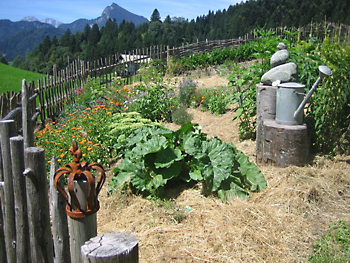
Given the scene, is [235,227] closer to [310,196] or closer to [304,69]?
[310,196]

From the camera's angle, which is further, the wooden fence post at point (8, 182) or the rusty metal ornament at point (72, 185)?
the wooden fence post at point (8, 182)

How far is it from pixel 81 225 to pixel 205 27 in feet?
160

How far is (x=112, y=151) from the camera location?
6.06 m

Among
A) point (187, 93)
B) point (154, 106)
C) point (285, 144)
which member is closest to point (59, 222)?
point (285, 144)

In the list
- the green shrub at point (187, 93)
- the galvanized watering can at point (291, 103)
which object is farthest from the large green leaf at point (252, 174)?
the green shrub at point (187, 93)

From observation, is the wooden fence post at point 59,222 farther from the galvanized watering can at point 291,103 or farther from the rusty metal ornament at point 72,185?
the galvanized watering can at point 291,103

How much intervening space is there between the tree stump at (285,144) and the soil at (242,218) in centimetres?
12

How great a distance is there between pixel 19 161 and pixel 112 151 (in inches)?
147

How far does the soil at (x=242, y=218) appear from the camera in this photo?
3127 mm

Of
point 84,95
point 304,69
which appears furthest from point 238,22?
point 304,69

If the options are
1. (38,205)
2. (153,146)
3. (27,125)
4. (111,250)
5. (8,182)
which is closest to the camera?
(111,250)

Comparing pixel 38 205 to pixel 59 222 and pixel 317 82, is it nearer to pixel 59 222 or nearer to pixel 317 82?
pixel 59 222

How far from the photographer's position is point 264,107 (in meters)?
5.02

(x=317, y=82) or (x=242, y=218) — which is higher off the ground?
(x=317, y=82)
